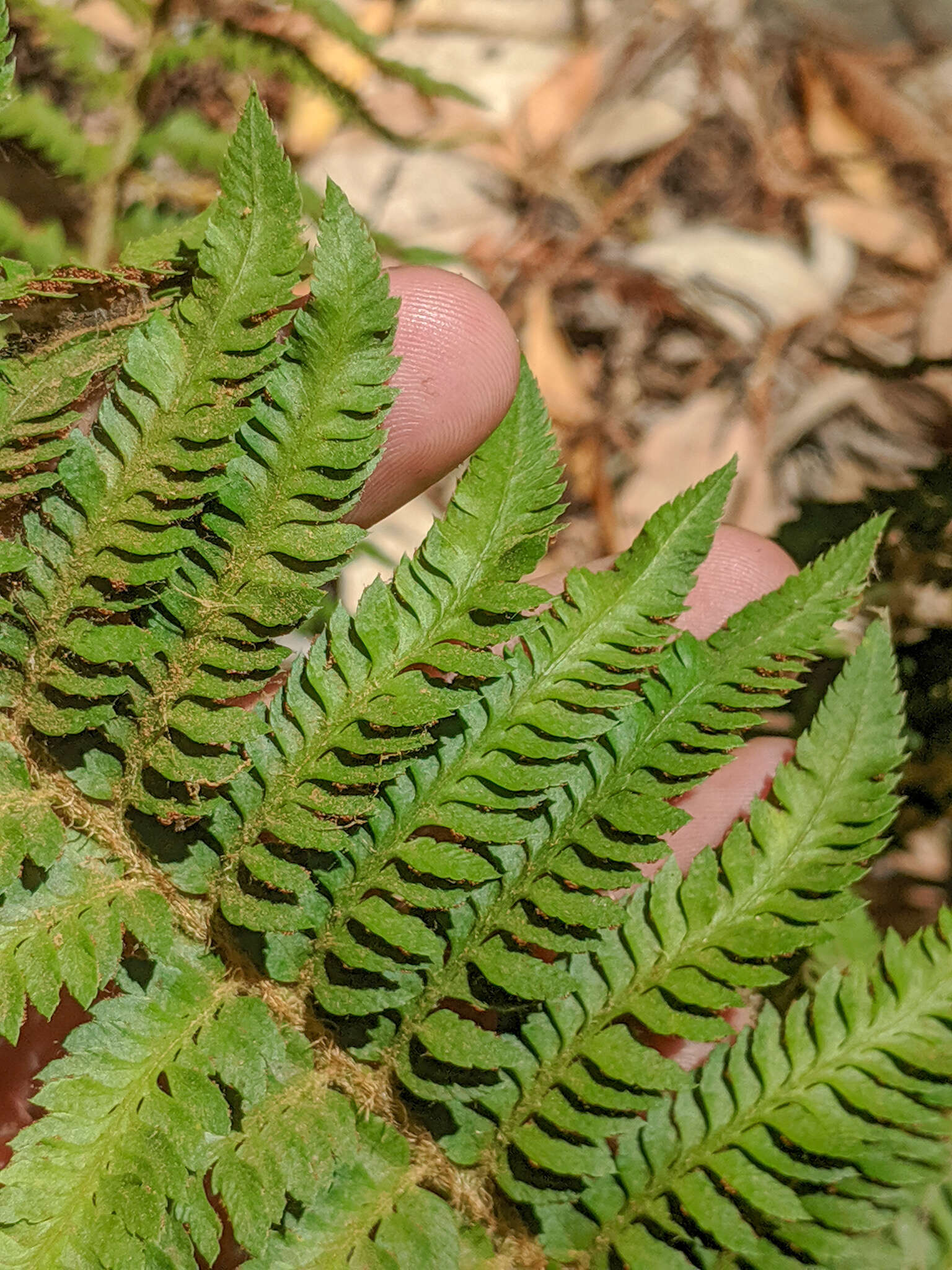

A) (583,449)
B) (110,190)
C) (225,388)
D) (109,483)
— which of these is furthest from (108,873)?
(583,449)

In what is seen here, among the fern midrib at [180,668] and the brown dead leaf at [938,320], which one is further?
the brown dead leaf at [938,320]

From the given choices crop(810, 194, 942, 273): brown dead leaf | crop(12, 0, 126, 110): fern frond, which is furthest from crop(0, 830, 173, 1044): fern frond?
crop(810, 194, 942, 273): brown dead leaf

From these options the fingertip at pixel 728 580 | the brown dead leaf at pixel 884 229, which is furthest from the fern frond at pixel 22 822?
the brown dead leaf at pixel 884 229

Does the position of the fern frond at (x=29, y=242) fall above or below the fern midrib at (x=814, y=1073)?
above

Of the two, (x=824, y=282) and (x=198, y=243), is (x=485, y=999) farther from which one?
(x=824, y=282)

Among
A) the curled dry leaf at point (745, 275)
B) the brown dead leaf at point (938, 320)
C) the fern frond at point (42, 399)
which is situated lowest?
the fern frond at point (42, 399)

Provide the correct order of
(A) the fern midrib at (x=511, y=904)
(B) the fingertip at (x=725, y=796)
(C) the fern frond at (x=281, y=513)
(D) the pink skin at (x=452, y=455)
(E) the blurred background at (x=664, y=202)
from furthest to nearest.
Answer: (E) the blurred background at (x=664, y=202) → (B) the fingertip at (x=725, y=796) → (D) the pink skin at (x=452, y=455) → (A) the fern midrib at (x=511, y=904) → (C) the fern frond at (x=281, y=513)

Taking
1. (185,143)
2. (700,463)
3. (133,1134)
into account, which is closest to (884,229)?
(700,463)

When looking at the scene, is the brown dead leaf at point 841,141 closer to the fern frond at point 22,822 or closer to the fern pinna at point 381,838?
the fern pinna at point 381,838
